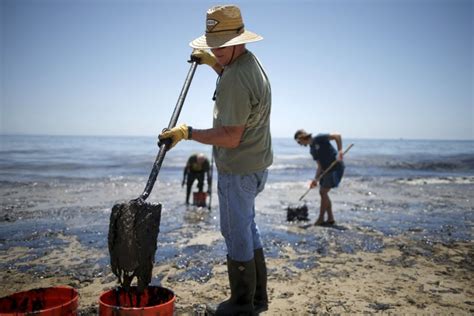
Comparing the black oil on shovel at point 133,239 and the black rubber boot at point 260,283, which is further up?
the black oil on shovel at point 133,239

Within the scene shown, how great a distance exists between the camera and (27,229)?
659cm

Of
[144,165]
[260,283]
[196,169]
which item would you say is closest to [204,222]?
[196,169]

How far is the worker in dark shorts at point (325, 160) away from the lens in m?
7.80

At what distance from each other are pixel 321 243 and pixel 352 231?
Answer: 4.05 ft

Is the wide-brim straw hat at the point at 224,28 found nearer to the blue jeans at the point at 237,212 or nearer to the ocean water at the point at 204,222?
the blue jeans at the point at 237,212

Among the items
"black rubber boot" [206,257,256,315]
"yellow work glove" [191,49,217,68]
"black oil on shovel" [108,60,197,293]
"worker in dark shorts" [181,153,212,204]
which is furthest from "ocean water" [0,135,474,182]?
"black oil on shovel" [108,60,197,293]

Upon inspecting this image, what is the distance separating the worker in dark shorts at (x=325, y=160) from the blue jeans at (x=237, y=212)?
4.92m

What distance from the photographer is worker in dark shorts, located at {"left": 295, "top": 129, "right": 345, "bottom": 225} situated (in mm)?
7801

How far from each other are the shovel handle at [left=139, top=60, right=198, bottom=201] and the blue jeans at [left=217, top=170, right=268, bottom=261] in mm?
575

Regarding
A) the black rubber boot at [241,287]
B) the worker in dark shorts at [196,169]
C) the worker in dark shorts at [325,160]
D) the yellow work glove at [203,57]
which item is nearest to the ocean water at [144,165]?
the worker in dark shorts at [196,169]

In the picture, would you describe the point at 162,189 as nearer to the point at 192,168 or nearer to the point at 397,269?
the point at 192,168

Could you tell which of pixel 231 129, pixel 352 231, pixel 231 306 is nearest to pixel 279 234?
pixel 352 231

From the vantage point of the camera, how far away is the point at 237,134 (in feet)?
9.31

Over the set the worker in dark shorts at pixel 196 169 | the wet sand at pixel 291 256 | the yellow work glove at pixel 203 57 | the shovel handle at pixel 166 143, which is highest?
the yellow work glove at pixel 203 57
